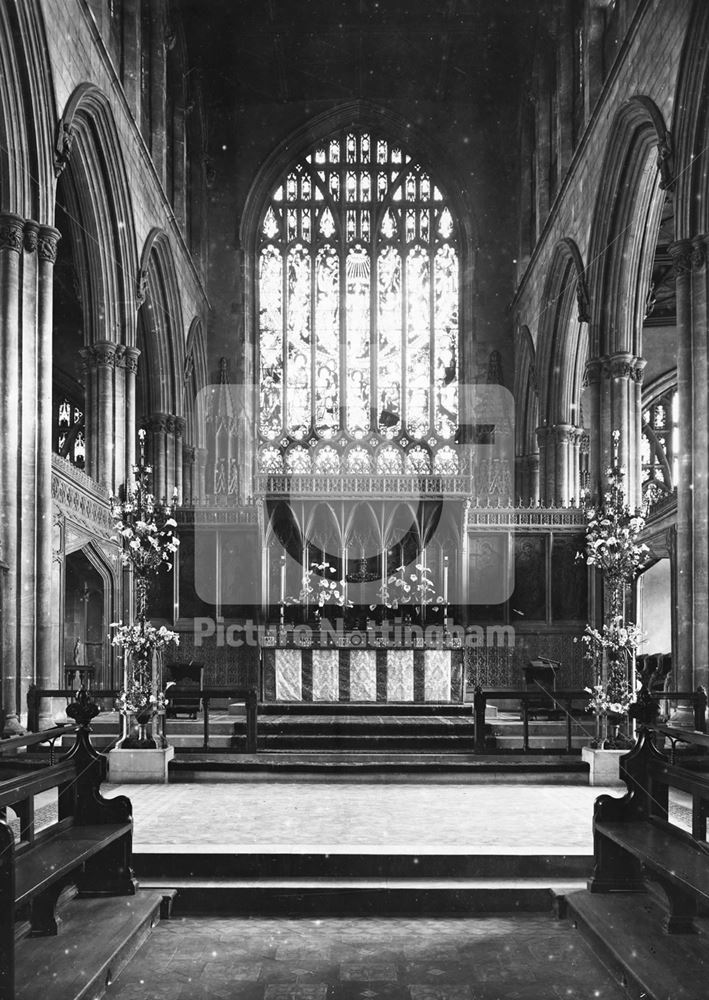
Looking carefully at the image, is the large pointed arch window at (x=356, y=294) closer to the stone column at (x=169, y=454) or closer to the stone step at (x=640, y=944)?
the stone column at (x=169, y=454)

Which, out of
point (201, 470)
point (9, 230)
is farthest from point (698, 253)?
point (201, 470)

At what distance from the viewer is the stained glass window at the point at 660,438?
997 inches

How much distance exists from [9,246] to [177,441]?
982 cm

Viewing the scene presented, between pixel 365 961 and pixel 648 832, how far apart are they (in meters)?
1.56

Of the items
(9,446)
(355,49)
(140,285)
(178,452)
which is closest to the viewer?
(9,446)

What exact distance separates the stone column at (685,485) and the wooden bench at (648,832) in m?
6.09

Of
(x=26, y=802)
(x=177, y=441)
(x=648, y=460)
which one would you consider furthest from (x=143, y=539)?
(x=648, y=460)

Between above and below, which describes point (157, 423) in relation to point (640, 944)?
above

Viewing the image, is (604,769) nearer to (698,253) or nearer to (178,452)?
(698,253)

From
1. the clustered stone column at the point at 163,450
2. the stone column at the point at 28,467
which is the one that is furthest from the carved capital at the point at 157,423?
the stone column at the point at 28,467

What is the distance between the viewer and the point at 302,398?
2406 cm

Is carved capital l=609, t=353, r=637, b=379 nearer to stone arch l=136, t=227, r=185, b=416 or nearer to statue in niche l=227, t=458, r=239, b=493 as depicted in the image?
stone arch l=136, t=227, r=185, b=416

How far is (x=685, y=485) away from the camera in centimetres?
1173

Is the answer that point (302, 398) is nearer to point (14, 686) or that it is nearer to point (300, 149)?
point (300, 149)
